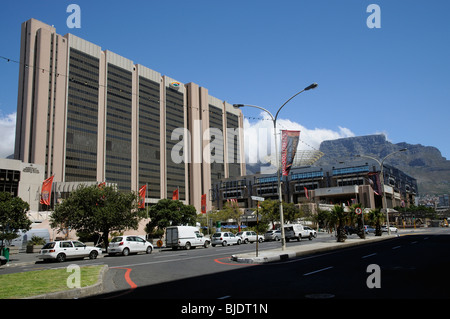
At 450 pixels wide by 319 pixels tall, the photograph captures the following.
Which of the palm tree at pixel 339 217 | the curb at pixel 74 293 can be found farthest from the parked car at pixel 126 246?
the curb at pixel 74 293

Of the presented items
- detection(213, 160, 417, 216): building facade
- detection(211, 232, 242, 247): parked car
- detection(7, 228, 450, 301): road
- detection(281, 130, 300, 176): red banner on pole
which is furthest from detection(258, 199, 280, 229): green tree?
detection(7, 228, 450, 301): road

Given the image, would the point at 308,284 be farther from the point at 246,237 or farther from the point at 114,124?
the point at 114,124

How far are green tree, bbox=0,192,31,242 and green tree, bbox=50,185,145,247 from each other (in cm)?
378

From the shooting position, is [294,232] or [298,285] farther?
[294,232]

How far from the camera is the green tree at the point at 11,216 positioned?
96.8ft

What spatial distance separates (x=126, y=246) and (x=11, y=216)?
10.8 meters

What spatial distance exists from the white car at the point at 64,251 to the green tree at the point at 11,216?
6.61 m

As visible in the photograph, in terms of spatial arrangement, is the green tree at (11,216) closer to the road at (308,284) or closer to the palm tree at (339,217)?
the road at (308,284)

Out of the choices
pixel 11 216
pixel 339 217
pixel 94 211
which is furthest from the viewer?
pixel 94 211

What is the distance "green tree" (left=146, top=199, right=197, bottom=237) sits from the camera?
58.6m

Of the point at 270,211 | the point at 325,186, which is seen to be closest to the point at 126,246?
the point at 270,211

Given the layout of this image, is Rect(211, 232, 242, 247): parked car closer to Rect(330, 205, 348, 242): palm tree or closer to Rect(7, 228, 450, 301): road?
Rect(330, 205, 348, 242): palm tree

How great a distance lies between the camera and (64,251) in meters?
24.9
